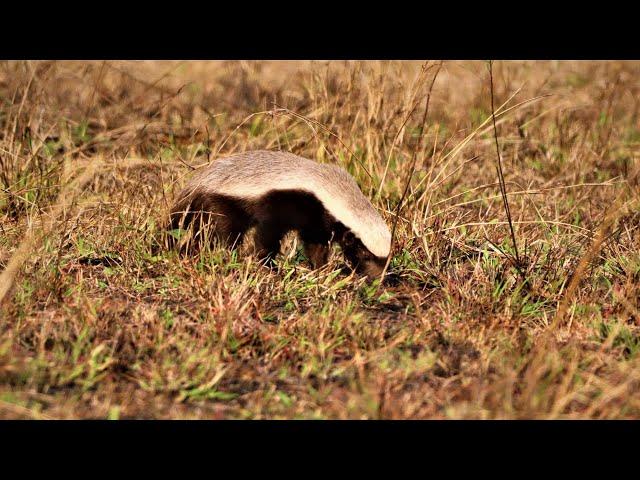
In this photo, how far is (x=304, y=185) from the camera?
12.0 ft

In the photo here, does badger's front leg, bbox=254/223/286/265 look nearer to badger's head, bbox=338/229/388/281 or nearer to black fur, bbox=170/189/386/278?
black fur, bbox=170/189/386/278

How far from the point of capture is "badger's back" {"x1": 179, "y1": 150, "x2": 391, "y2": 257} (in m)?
3.62

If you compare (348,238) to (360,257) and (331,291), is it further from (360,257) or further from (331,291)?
(331,291)

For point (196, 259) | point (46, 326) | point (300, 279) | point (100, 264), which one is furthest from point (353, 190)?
point (46, 326)

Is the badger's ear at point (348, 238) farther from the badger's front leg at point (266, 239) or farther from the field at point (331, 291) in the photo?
the badger's front leg at point (266, 239)

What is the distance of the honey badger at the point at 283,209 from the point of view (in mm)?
3654

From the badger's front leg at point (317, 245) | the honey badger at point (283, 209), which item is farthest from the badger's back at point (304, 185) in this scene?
the badger's front leg at point (317, 245)

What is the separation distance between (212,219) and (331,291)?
768 millimetres

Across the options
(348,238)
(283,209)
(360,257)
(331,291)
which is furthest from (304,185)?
(331,291)

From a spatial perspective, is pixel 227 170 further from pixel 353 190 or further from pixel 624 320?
pixel 624 320

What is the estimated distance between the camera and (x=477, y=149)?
5.61m

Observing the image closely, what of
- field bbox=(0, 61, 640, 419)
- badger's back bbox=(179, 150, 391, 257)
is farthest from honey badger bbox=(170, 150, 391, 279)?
field bbox=(0, 61, 640, 419)

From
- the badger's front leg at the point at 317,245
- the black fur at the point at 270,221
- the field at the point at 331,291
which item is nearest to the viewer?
the field at the point at 331,291

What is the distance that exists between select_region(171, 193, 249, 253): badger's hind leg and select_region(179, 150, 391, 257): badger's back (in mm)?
53
